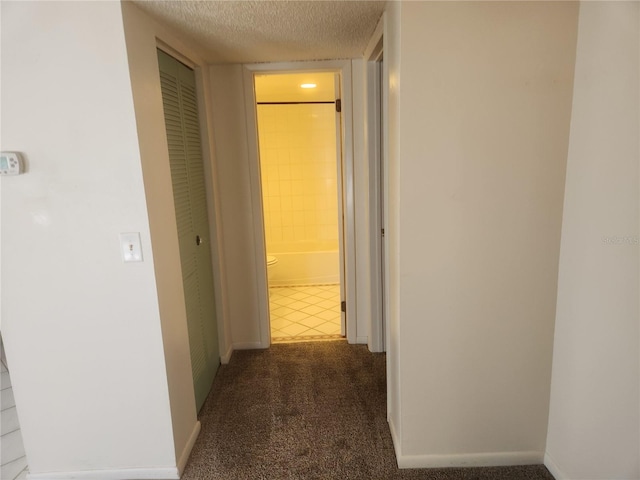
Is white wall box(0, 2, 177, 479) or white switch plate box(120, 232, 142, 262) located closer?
white wall box(0, 2, 177, 479)

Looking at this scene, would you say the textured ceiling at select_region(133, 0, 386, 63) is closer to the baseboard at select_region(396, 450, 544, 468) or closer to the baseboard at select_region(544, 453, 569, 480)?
the baseboard at select_region(396, 450, 544, 468)

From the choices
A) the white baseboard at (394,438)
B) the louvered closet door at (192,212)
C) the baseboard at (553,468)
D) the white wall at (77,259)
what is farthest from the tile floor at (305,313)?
the baseboard at (553,468)

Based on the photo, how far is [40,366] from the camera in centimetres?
167

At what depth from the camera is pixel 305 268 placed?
4648mm

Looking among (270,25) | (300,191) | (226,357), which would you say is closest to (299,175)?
(300,191)

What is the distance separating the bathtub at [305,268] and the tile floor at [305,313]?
0.12 meters

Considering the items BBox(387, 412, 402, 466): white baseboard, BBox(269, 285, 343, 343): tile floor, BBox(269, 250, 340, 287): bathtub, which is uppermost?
BBox(269, 250, 340, 287): bathtub

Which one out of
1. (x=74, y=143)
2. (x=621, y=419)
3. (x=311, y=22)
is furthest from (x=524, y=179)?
(x=74, y=143)

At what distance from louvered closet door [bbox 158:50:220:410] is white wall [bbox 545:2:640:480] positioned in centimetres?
179

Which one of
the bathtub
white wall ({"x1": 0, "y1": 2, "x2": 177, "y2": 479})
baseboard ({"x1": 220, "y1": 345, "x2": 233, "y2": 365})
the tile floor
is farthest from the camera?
the bathtub

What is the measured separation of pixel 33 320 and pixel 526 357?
2.14 meters

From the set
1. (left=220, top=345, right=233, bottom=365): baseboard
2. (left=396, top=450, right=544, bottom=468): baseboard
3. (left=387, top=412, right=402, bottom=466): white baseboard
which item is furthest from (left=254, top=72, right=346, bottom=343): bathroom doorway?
(left=396, top=450, right=544, bottom=468): baseboard

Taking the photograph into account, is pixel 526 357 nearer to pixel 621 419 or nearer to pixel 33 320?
pixel 621 419

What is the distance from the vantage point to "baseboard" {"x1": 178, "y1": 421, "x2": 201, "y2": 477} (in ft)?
5.87
